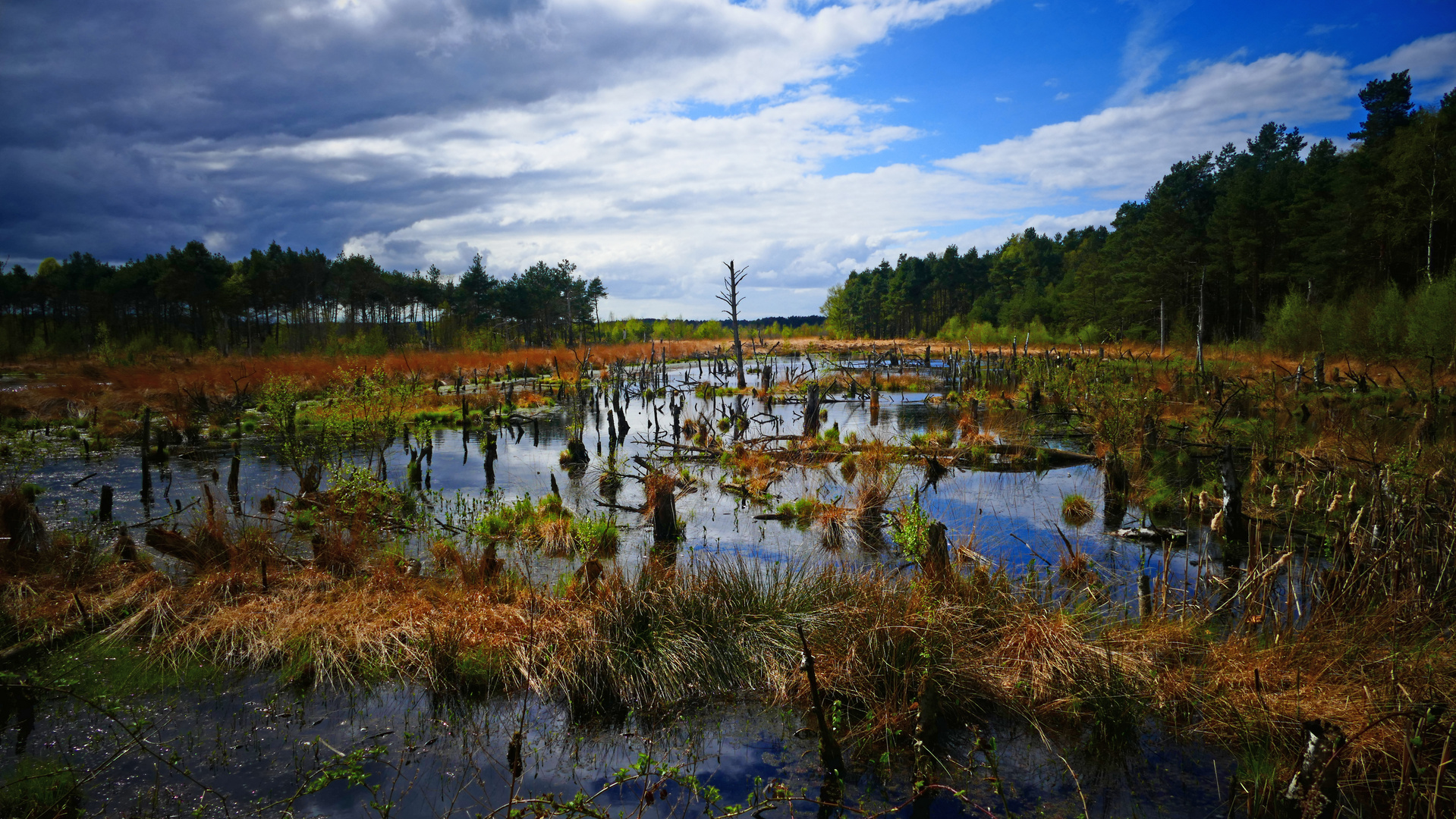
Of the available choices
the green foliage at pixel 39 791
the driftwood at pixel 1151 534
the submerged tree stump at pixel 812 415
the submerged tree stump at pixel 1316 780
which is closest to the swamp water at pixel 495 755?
the green foliage at pixel 39 791

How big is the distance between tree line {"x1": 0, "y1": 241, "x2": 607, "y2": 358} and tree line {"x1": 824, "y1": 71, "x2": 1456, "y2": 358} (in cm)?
4014

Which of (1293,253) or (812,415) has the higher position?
(1293,253)

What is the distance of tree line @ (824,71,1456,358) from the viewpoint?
99.8 ft

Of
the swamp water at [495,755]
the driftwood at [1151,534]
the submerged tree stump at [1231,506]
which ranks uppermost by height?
the submerged tree stump at [1231,506]

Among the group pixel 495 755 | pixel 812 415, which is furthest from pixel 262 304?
pixel 495 755

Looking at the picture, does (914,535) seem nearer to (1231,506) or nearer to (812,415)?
(1231,506)

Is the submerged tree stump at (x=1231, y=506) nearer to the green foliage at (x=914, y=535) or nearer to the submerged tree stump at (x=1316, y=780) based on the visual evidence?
the green foliage at (x=914, y=535)

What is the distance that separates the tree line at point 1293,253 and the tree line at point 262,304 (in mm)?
40136

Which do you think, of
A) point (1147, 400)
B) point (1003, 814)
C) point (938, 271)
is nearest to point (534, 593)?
point (1003, 814)

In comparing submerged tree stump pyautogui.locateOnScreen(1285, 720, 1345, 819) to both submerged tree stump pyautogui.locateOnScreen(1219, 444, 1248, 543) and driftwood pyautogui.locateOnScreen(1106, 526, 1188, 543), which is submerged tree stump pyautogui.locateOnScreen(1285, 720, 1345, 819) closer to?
submerged tree stump pyautogui.locateOnScreen(1219, 444, 1248, 543)

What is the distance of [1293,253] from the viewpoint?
138 feet

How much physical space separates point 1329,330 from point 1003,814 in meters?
37.2

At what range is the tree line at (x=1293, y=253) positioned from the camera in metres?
30.4

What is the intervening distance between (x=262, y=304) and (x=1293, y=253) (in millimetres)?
74568
